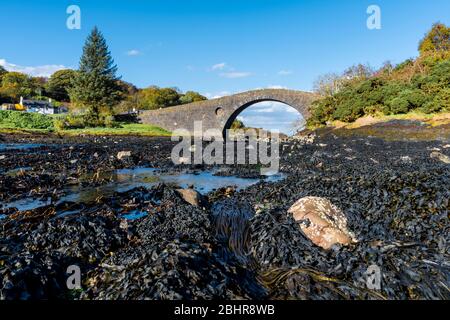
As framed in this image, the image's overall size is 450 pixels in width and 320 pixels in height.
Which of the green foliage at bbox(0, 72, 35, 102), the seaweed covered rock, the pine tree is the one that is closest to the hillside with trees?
the seaweed covered rock

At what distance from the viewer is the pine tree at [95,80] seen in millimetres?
49419

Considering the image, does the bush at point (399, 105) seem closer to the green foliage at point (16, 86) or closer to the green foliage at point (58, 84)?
the green foliage at point (16, 86)

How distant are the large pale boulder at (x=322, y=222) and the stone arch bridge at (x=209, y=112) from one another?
4600 cm

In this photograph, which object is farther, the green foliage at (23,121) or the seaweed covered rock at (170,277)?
the green foliage at (23,121)

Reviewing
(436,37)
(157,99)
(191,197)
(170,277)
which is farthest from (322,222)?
(157,99)

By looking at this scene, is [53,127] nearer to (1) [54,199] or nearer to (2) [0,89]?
(1) [54,199]

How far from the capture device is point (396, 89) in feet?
95.0

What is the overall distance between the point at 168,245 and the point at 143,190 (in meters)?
4.62

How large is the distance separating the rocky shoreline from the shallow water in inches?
18.6

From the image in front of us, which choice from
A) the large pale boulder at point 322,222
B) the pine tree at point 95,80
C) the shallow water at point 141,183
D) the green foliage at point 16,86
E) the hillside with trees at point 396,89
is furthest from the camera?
the green foliage at point 16,86

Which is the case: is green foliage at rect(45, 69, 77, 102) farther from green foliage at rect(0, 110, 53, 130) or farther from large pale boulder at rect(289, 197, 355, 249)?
large pale boulder at rect(289, 197, 355, 249)

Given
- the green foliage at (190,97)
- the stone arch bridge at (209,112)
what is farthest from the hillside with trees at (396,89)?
the green foliage at (190,97)

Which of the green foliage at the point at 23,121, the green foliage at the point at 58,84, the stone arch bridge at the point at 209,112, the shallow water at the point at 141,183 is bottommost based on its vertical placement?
the shallow water at the point at 141,183

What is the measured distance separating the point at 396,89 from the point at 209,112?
31.1 meters
